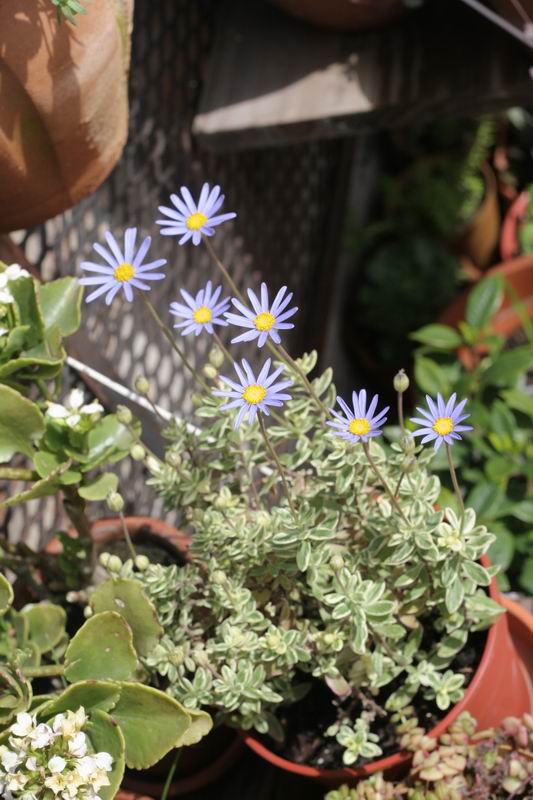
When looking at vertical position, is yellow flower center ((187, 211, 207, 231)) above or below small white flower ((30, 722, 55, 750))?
above

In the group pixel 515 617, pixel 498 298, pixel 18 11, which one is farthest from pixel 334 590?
pixel 498 298

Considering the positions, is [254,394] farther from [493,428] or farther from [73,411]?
[493,428]

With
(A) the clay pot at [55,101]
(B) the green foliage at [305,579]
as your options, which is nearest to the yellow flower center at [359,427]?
(B) the green foliage at [305,579]

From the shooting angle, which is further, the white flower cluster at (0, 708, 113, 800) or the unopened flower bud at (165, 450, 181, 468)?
the unopened flower bud at (165, 450, 181, 468)

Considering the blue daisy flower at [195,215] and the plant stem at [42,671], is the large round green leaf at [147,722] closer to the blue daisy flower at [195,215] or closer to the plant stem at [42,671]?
the plant stem at [42,671]

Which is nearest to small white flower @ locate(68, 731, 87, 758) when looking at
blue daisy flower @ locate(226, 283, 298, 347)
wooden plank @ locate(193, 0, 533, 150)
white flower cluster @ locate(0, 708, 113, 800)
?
white flower cluster @ locate(0, 708, 113, 800)

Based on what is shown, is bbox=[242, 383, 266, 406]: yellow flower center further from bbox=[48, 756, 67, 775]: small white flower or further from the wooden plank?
the wooden plank

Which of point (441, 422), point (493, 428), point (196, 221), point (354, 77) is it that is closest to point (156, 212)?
point (354, 77)
